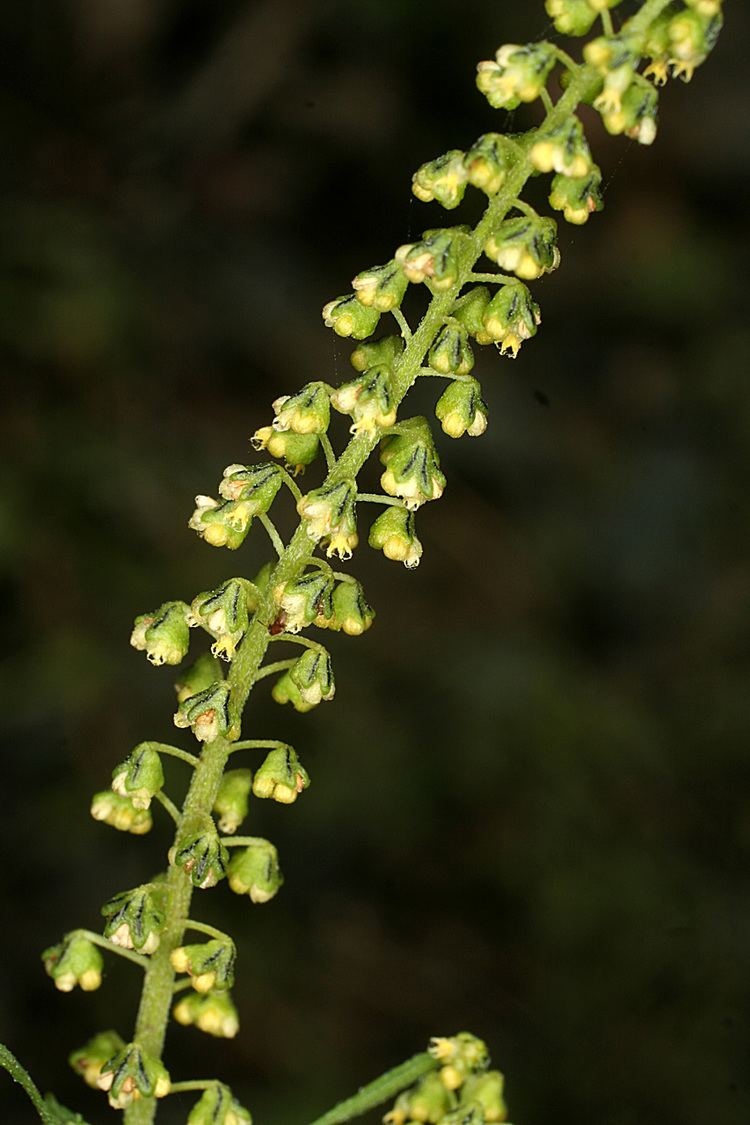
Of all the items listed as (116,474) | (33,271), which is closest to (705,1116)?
(116,474)

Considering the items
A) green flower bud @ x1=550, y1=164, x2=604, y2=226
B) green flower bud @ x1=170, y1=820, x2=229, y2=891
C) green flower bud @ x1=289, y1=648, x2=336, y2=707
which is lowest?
green flower bud @ x1=170, y1=820, x2=229, y2=891

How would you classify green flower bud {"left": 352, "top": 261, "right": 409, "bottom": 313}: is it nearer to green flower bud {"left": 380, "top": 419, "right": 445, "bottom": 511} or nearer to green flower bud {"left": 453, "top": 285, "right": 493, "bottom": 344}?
green flower bud {"left": 453, "top": 285, "right": 493, "bottom": 344}

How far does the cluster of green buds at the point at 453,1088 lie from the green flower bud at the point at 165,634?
3.99 feet

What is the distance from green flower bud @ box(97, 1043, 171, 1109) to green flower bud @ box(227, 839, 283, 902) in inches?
16.5

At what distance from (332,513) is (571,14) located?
1.11 metres

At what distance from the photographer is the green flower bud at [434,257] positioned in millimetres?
2826

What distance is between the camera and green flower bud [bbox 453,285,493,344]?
9.93ft

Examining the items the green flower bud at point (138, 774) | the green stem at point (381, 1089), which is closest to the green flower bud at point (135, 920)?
the green flower bud at point (138, 774)

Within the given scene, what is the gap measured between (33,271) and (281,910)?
376 cm

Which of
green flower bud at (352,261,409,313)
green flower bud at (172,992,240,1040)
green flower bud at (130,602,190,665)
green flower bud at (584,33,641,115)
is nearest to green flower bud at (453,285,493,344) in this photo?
green flower bud at (352,261,409,313)

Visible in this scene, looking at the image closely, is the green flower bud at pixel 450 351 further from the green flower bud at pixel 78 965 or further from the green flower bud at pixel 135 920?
the green flower bud at pixel 78 965

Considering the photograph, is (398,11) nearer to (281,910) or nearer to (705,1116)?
(281,910)

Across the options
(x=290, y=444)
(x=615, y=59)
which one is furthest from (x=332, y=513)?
(x=615, y=59)

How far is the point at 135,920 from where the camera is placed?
3.09 m
